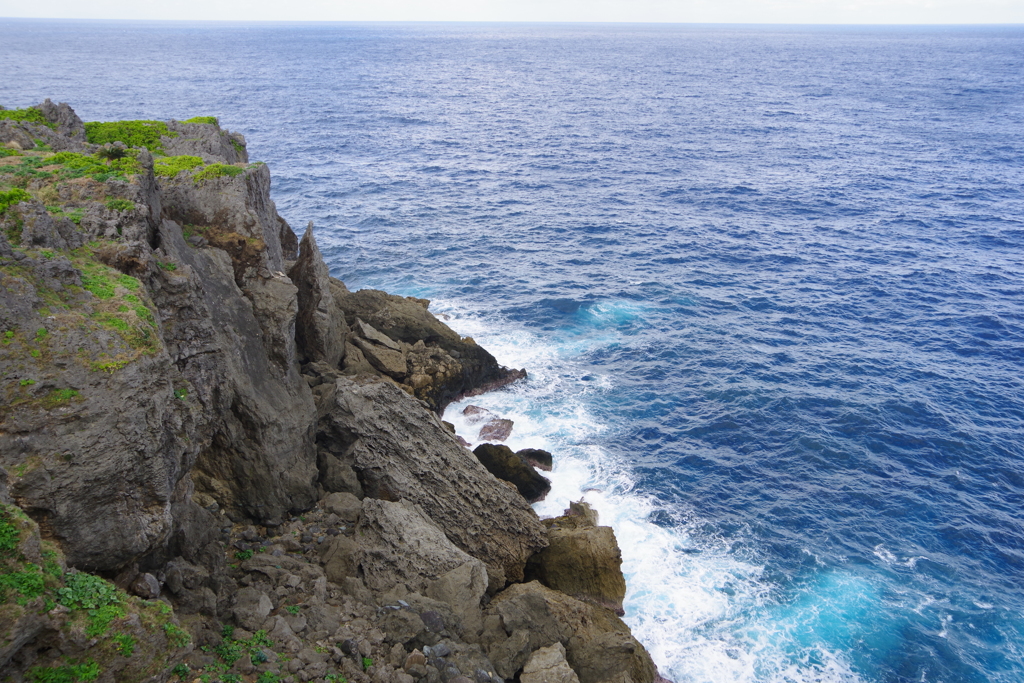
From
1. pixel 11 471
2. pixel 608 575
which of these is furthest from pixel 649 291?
pixel 11 471

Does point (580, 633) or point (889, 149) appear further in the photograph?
point (889, 149)

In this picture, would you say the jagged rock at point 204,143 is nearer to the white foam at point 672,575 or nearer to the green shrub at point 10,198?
the green shrub at point 10,198

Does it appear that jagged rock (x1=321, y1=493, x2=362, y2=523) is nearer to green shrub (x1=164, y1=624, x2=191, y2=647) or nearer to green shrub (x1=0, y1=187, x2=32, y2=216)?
green shrub (x1=164, y1=624, x2=191, y2=647)

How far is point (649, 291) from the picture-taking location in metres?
61.5

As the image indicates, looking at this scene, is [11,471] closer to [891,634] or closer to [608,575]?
[608,575]

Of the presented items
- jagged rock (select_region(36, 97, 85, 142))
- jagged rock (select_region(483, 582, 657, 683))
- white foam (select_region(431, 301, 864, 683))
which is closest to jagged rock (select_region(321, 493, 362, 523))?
jagged rock (select_region(483, 582, 657, 683))

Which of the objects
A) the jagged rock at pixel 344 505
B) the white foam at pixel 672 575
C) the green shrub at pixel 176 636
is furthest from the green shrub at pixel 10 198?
the white foam at pixel 672 575

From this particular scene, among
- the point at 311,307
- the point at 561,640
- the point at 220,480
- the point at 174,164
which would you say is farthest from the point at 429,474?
the point at 174,164

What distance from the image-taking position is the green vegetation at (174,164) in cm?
3135

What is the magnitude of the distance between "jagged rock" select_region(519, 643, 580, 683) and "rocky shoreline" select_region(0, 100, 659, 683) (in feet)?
0.27

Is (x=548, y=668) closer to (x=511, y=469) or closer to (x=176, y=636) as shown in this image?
(x=176, y=636)

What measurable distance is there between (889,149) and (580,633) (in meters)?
109

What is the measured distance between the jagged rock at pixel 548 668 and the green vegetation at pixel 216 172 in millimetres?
25784

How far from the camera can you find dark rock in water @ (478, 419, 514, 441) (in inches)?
1625
